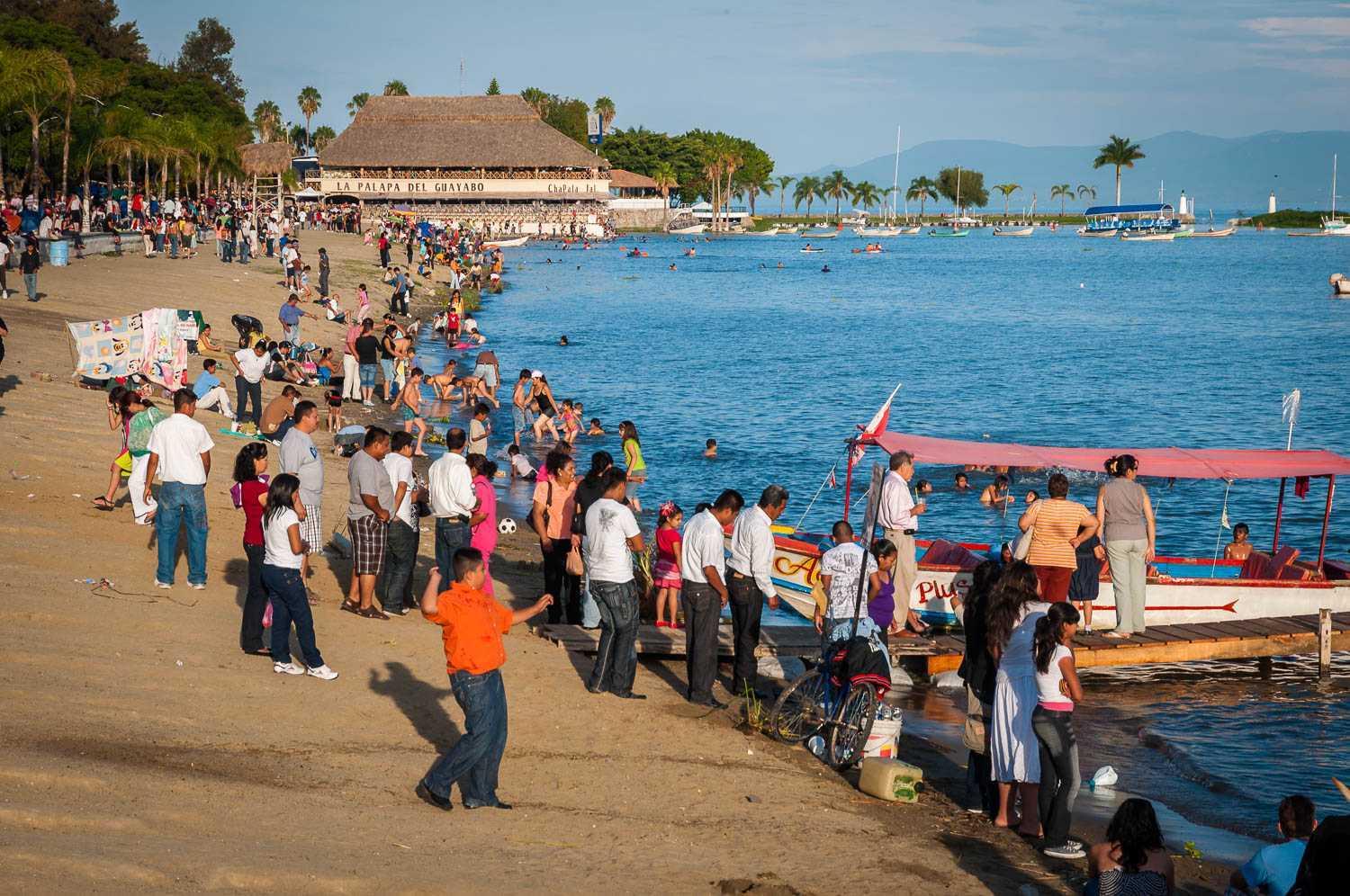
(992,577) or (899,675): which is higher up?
(992,577)

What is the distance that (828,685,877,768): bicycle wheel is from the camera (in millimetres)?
9789

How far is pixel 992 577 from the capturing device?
350 inches

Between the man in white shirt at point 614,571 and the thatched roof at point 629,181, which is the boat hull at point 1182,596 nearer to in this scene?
the man in white shirt at point 614,571

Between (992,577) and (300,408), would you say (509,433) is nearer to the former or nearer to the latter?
(300,408)

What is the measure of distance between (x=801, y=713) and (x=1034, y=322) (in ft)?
209

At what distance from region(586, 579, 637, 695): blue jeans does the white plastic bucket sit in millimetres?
2102

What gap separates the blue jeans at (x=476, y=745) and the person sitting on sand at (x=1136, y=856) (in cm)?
368

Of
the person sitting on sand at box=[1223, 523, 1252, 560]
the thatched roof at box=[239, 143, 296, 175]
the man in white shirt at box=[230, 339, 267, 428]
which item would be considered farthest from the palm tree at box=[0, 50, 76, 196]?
the thatched roof at box=[239, 143, 296, 175]

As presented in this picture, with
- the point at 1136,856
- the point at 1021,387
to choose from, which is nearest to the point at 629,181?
the point at 1021,387

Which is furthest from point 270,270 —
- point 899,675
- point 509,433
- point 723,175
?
point 723,175

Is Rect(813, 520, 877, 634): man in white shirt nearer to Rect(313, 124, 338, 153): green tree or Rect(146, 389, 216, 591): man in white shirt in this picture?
Rect(146, 389, 216, 591): man in white shirt

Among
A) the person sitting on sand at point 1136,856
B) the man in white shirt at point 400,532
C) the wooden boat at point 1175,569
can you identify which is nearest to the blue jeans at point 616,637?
the man in white shirt at point 400,532

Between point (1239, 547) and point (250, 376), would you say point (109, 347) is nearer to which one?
point (250, 376)

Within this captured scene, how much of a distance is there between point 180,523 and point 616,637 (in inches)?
180
